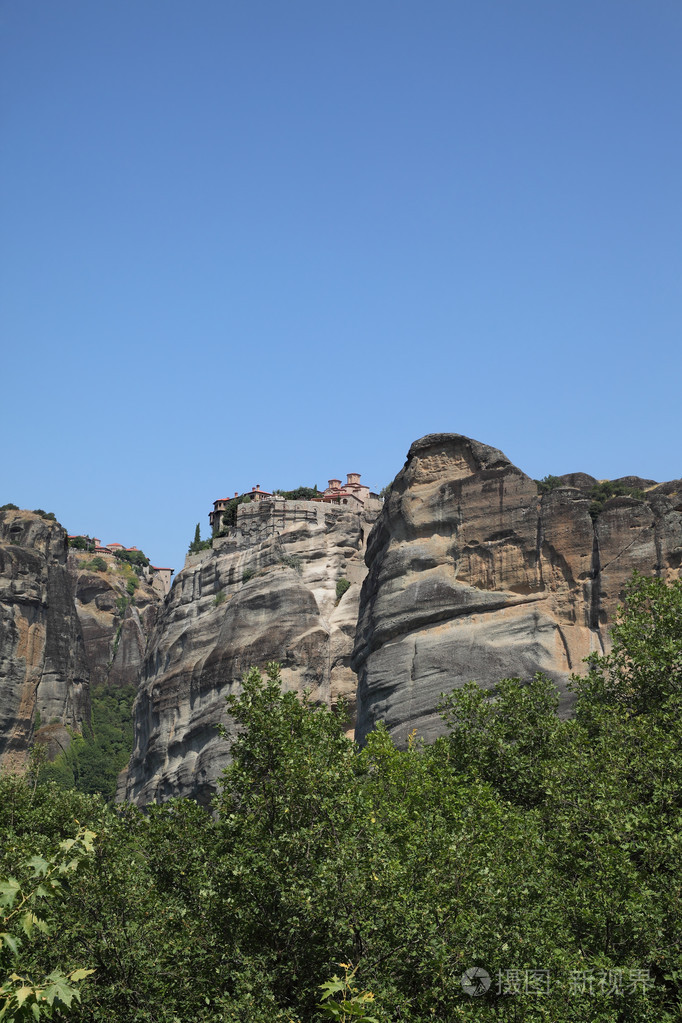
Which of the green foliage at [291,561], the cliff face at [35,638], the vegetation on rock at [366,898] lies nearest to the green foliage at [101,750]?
the cliff face at [35,638]

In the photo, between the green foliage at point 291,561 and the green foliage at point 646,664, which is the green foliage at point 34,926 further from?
the green foliage at point 291,561

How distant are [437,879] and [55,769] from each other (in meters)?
102

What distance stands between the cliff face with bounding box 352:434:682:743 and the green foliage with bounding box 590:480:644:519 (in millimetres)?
465

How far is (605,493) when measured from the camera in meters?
63.3

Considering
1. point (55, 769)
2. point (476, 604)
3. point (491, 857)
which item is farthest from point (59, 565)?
point (491, 857)

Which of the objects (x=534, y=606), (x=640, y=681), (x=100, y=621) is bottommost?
(x=640, y=681)

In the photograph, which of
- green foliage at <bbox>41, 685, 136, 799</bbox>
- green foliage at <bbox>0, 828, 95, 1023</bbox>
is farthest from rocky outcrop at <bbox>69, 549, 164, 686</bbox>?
green foliage at <bbox>0, 828, 95, 1023</bbox>

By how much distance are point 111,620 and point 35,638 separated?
34.7 m

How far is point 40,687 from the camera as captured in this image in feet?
423

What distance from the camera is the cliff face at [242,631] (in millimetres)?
81688

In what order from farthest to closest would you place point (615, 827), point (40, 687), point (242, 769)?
point (40, 687), point (615, 827), point (242, 769)

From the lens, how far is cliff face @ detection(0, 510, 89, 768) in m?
114

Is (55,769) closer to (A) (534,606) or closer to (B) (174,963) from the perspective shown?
(A) (534,606)

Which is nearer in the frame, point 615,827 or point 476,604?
point 615,827
